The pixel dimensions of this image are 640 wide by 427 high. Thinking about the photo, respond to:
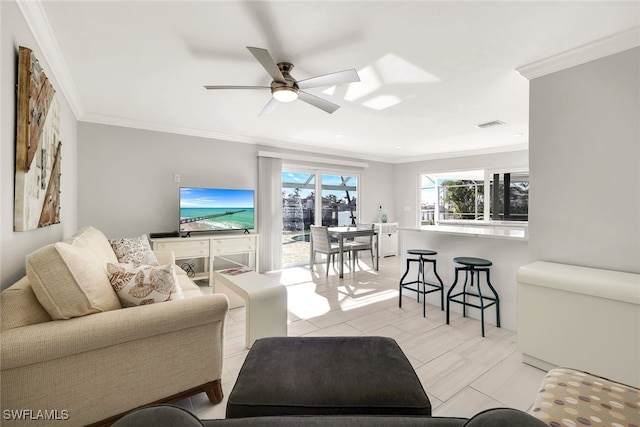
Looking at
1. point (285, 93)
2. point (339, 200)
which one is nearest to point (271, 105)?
point (285, 93)

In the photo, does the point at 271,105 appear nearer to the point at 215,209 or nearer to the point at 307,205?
the point at 215,209

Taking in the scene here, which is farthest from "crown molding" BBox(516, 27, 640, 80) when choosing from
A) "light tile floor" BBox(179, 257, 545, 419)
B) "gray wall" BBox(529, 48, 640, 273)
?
"light tile floor" BBox(179, 257, 545, 419)

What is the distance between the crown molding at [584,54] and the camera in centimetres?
189

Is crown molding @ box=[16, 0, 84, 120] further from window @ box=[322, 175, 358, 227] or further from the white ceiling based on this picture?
window @ box=[322, 175, 358, 227]

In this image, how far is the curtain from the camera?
495 cm

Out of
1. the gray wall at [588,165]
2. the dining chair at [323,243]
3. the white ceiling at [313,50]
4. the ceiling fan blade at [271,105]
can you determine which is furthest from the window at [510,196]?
the ceiling fan blade at [271,105]

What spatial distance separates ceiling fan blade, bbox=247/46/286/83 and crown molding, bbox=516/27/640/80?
2.04 m

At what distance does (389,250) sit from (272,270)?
3.00m

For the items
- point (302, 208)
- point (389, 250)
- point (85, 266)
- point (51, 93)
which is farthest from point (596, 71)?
Answer: point (389, 250)

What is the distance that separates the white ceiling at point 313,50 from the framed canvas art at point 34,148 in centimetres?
37

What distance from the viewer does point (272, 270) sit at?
5059mm

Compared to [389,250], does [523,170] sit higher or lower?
higher

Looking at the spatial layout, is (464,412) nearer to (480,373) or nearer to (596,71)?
(480,373)

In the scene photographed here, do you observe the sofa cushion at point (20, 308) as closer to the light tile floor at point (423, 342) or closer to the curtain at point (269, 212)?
the light tile floor at point (423, 342)
